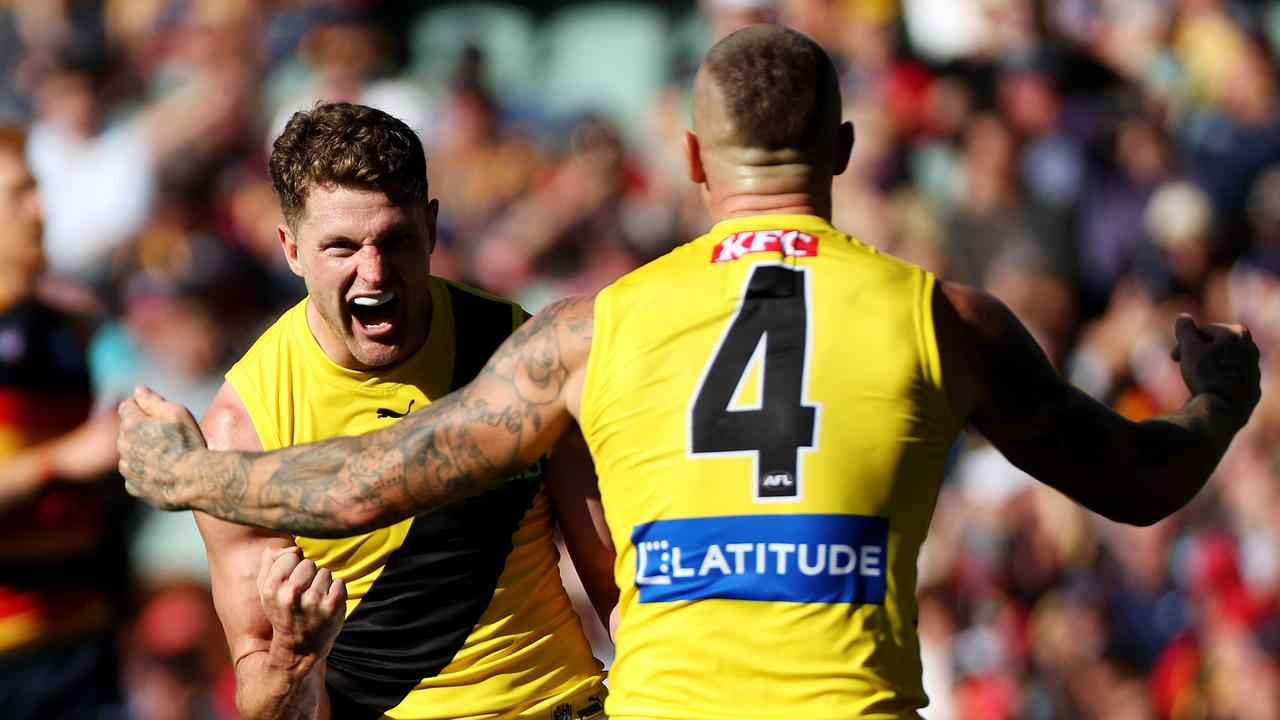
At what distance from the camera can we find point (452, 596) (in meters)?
4.44

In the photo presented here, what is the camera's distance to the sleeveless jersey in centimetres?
439

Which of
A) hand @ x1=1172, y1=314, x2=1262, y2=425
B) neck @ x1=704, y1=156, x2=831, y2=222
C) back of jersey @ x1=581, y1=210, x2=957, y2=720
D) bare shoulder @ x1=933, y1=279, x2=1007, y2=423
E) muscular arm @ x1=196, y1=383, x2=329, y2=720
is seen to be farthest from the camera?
muscular arm @ x1=196, y1=383, x2=329, y2=720

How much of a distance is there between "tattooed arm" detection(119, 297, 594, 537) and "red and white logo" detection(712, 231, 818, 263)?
306mm

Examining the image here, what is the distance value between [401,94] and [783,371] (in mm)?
7451

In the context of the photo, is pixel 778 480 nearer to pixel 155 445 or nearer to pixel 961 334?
pixel 961 334

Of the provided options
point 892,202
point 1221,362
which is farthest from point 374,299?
point 892,202

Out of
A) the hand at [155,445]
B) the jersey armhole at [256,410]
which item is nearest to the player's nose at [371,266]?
the jersey armhole at [256,410]

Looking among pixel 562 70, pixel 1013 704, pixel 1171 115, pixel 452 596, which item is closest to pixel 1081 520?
pixel 1013 704

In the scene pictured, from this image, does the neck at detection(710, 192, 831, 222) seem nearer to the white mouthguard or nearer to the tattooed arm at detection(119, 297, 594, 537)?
the tattooed arm at detection(119, 297, 594, 537)

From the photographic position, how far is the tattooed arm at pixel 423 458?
346 cm

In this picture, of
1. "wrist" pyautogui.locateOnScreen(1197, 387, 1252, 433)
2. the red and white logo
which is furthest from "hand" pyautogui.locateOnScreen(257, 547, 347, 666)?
"wrist" pyautogui.locateOnScreen(1197, 387, 1252, 433)

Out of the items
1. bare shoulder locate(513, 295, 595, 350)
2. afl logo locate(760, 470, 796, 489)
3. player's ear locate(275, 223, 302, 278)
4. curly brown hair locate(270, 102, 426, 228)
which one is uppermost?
curly brown hair locate(270, 102, 426, 228)

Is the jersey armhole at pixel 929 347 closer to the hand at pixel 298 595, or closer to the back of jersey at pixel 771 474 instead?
the back of jersey at pixel 771 474

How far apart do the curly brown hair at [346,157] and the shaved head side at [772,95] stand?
1133 millimetres
